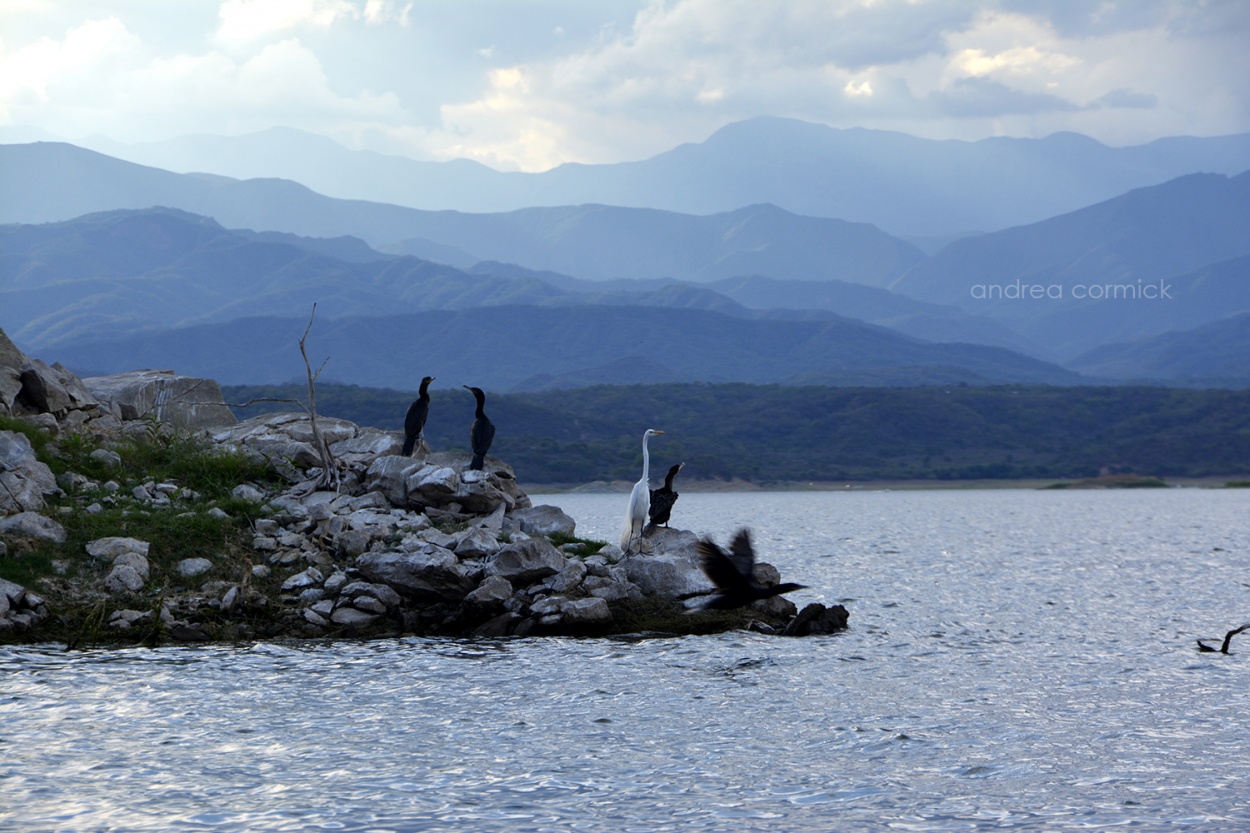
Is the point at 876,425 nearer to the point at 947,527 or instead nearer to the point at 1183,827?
the point at 947,527

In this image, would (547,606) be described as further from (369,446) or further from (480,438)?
(369,446)

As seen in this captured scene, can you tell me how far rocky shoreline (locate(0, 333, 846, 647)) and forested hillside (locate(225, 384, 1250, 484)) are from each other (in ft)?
265

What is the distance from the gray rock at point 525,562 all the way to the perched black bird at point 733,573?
100 inches

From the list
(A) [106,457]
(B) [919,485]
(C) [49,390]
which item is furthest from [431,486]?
(B) [919,485]

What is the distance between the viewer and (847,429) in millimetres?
136375

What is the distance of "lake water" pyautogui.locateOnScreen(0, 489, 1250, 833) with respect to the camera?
1117 cm

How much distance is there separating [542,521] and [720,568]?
4.25 meters

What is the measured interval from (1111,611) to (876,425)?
358 ft

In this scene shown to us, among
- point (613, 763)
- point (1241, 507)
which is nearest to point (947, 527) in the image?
point (1241, 507)

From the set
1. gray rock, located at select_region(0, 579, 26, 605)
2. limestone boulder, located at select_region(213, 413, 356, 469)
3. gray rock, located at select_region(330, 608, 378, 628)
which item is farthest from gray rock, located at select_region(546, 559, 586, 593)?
gray rock, located at select_region(0, 579, 26, 605)

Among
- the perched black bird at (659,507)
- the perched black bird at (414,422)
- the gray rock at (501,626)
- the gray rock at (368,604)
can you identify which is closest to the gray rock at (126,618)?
the gray rock at (368,604)

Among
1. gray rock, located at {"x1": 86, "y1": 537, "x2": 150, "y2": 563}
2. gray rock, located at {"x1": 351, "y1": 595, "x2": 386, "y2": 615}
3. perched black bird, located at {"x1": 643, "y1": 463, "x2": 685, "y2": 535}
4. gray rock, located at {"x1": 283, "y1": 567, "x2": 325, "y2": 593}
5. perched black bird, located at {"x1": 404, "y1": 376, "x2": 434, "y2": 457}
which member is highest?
perched black bird, located at {"x1": 404, "y1": 376, "x2": 434, "y2": 457}

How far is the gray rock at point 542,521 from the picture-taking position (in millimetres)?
23016

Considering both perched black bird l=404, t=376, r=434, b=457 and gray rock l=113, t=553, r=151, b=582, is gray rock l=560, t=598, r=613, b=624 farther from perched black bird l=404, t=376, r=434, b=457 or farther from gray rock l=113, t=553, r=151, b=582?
gray rock l=113, t=553, r=151, b=582
